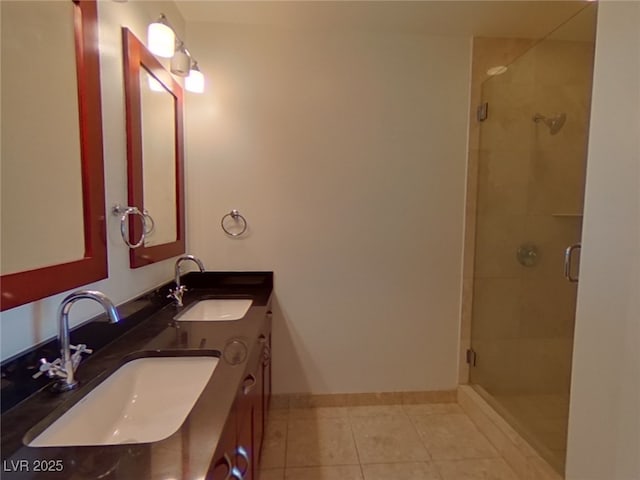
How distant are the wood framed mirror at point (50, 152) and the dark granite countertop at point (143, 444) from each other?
257 mm

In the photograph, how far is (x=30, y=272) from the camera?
846mm

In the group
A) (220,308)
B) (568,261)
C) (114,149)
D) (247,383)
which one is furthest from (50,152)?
(568,261)

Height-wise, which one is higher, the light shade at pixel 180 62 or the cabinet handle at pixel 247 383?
the light shade at pixel 180 62

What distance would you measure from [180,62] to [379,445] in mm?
2332

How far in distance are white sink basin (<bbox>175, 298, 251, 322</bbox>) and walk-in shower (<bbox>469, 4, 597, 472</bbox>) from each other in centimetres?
159

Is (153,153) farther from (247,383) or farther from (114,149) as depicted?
(247,383)

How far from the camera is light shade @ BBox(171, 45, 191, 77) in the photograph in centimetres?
163

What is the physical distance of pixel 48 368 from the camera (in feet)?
2.82

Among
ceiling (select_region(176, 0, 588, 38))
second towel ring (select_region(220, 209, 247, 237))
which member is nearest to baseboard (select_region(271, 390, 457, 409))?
second towel ring (select_region(220, 209, 247, 237))

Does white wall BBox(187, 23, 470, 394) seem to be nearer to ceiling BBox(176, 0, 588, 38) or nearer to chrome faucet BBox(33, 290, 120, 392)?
ceiling BBox(176, 0, 588, 38)

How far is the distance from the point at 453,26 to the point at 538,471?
253 centimetres

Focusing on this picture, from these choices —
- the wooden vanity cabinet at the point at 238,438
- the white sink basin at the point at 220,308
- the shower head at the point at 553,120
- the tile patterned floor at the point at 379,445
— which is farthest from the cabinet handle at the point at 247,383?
the shower head at the point at 553,120

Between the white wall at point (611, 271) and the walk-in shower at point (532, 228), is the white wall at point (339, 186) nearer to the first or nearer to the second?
the walk-in shower at point (532, 228)

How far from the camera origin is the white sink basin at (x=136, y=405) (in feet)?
2.65
